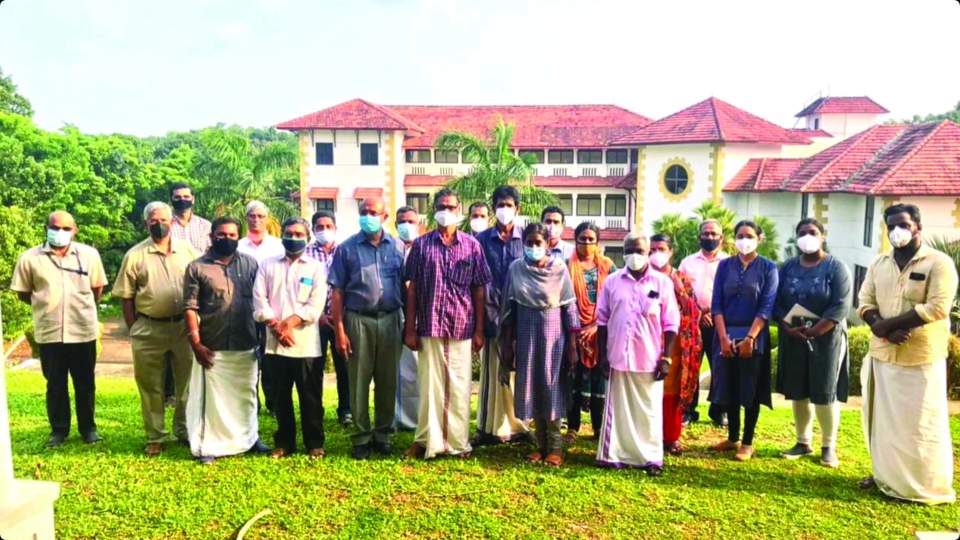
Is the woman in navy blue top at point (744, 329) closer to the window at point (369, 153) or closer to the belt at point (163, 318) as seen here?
the belt at point (163, 318)

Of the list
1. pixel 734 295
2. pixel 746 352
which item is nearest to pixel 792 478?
pixel 746 352

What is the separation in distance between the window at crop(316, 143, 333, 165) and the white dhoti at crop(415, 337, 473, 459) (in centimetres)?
2489

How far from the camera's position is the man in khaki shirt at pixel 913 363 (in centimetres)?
460

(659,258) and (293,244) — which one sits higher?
(293,244)

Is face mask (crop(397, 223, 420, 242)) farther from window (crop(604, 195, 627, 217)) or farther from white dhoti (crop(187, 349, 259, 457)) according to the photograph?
window (crop(604, 195, 627, 217))

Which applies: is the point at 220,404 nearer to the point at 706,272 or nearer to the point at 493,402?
the point at 493,402

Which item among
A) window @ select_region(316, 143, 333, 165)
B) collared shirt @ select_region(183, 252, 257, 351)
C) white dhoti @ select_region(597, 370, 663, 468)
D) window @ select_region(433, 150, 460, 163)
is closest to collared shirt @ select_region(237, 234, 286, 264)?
collared shirt @ select_region(183, 252, 257, 351)

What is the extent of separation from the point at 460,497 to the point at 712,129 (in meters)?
21.0

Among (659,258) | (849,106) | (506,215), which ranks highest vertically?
(849,106)

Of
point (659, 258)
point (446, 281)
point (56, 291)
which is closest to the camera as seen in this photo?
point (446, 281)

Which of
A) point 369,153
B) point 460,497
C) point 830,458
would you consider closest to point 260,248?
point 460,497

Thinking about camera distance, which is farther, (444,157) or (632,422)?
(444,157)

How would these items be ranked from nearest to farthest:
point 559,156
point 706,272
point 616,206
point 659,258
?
point 659,258
point 706,272
point 559,156
point 616,206

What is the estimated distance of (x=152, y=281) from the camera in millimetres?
5438
